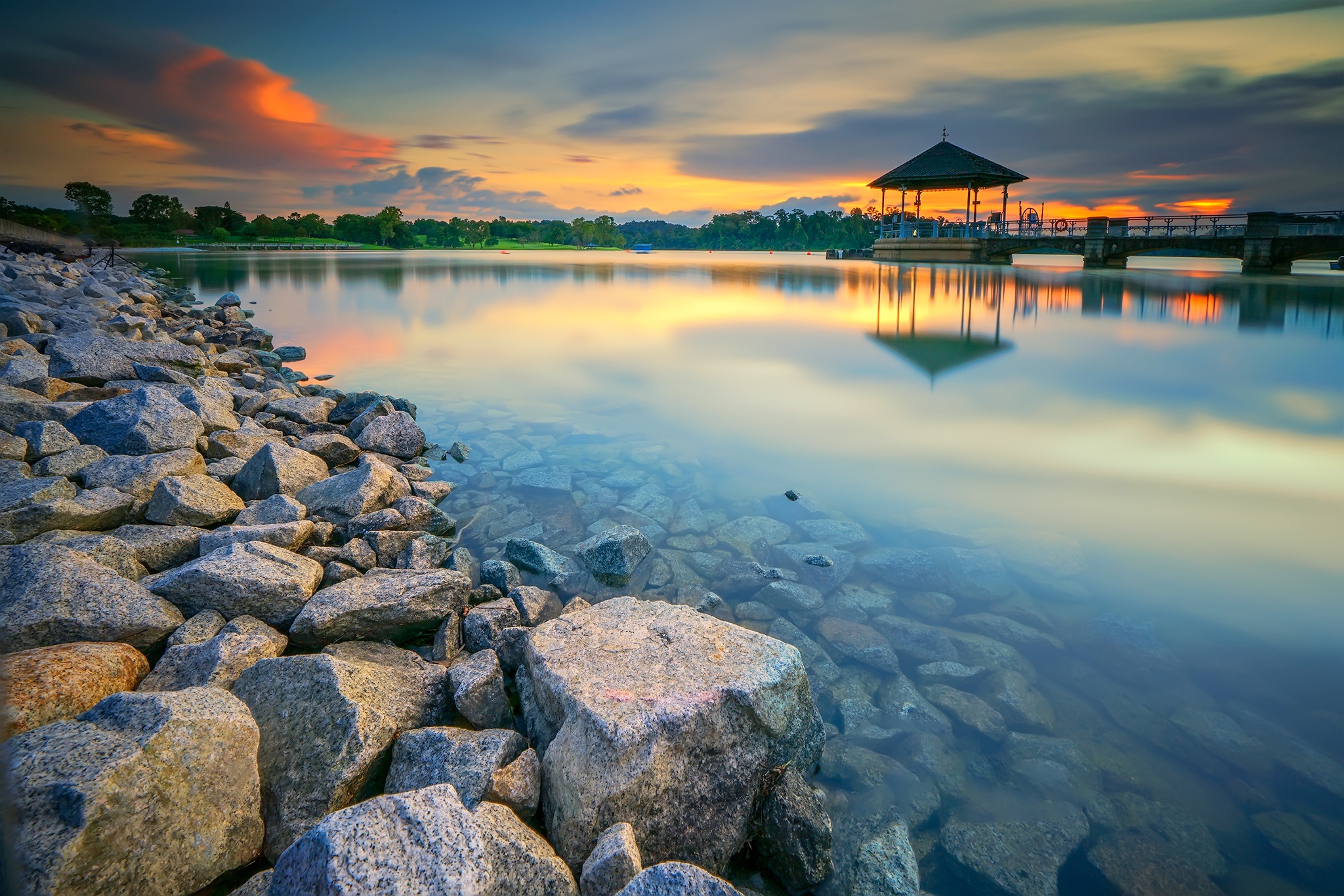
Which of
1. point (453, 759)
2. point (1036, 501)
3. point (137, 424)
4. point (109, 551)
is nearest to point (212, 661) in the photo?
point (453, 759)

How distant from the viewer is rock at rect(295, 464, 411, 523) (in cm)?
464

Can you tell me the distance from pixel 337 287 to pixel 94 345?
930 inches

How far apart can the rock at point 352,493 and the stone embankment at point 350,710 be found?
28mm

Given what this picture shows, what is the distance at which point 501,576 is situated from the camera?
4.00 metres

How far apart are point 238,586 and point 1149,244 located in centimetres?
4169

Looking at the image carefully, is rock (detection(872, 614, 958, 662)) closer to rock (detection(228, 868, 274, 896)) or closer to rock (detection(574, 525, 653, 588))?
rock (detection(574, 525, 653, 588))

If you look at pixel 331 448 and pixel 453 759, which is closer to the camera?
pixel 453 759

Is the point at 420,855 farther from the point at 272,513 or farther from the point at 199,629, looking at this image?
the point at 272,513

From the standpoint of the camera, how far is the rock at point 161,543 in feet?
11.7

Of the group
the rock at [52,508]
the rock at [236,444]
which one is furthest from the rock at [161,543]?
the rock at [236,444]

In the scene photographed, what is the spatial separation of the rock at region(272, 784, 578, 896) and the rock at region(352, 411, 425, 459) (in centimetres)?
524

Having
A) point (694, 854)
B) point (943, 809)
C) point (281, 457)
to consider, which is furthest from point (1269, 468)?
point (281, 457)

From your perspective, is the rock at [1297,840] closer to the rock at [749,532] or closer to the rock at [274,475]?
the rock at [749,532]

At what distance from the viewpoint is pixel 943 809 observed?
8.84 feet
